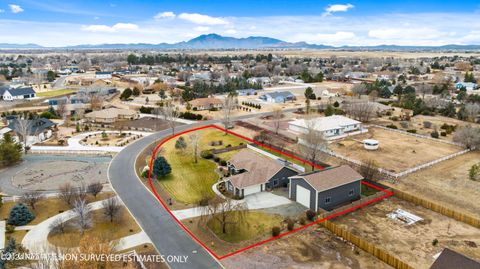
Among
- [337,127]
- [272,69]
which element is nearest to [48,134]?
[337,127]

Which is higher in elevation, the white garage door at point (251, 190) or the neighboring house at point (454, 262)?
the neighboring house at point (454, 262)

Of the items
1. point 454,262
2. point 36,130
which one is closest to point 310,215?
point 454,262

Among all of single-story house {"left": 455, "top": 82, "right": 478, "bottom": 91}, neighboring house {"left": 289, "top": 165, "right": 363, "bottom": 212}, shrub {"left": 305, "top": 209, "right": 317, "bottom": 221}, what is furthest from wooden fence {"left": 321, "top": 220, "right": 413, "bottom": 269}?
single-story house {"left": 455, "top": 82, "right": 478, "bottom": 91}

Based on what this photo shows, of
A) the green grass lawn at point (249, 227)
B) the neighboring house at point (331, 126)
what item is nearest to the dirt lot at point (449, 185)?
the green grass lawn at point (249, 227)

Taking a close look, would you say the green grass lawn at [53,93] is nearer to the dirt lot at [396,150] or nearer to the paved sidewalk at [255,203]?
the paved sidewalk at [255,203]

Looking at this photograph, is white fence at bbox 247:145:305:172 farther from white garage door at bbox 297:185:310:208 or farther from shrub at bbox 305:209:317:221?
shrub at bbox 305:209:317:221

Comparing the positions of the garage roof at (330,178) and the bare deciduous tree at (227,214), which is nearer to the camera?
the bare deciduous tree at (227,214)
